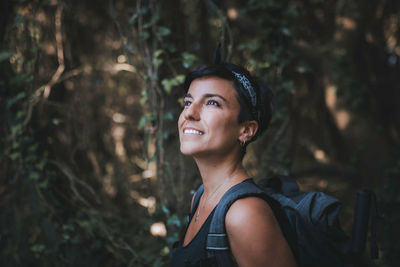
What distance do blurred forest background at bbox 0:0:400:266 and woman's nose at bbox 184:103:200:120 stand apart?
72cm

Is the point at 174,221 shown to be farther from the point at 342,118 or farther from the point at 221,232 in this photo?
the point at 342,118

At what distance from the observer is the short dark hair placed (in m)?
1.41

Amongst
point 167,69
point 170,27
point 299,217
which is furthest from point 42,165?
point 299,217

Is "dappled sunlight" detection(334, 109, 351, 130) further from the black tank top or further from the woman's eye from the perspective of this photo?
the black tank top

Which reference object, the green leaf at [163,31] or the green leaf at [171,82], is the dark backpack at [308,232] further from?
the green leaf at [163,31]

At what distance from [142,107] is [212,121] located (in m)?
1.77

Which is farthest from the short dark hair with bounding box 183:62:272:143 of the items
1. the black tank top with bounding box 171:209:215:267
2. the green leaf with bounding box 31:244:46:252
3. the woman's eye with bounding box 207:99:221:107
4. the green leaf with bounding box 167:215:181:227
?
the green leaf with bounding box 31:244:46:252

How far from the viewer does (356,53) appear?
4.03 m

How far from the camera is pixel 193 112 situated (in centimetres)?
140

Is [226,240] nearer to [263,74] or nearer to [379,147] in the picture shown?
[263,74]

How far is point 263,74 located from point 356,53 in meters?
2.10

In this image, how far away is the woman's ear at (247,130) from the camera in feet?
4.66

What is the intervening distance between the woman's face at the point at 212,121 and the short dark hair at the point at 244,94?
0.02 meters

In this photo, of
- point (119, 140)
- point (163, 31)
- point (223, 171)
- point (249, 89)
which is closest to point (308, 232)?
point (223, 171)
